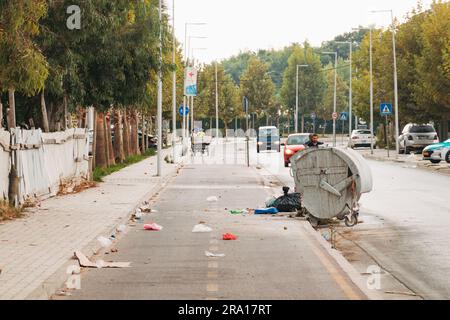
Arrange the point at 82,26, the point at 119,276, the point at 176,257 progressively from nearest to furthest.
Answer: the point at 119,276
the point at 176,257
the point at 82,26

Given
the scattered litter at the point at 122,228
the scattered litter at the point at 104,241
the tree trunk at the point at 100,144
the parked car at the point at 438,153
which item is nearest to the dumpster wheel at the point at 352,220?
the scattered litter at the point at 122,228

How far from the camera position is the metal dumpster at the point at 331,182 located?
18.8m

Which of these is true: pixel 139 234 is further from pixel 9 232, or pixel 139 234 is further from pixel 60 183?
pixel 60 183

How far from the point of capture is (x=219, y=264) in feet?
43.9

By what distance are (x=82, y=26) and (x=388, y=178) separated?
1402 centimetres

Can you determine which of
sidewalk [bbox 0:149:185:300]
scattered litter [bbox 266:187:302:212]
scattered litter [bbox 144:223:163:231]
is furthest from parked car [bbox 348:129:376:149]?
scattered litter [bbox 144:223:163:231]

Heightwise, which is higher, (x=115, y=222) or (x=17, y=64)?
(x=17, y=64)

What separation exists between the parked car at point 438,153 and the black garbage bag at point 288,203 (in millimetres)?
27081

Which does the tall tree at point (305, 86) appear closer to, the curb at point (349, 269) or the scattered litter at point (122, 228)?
the scattered litter at point (122, 228)

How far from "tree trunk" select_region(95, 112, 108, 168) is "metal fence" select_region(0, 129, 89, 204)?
8.59 metres

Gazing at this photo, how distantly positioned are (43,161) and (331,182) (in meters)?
8.29

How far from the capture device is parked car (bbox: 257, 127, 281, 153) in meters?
72.9

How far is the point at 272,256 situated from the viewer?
47.1ft

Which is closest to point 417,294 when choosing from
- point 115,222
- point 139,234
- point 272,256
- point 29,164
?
point 272,256
